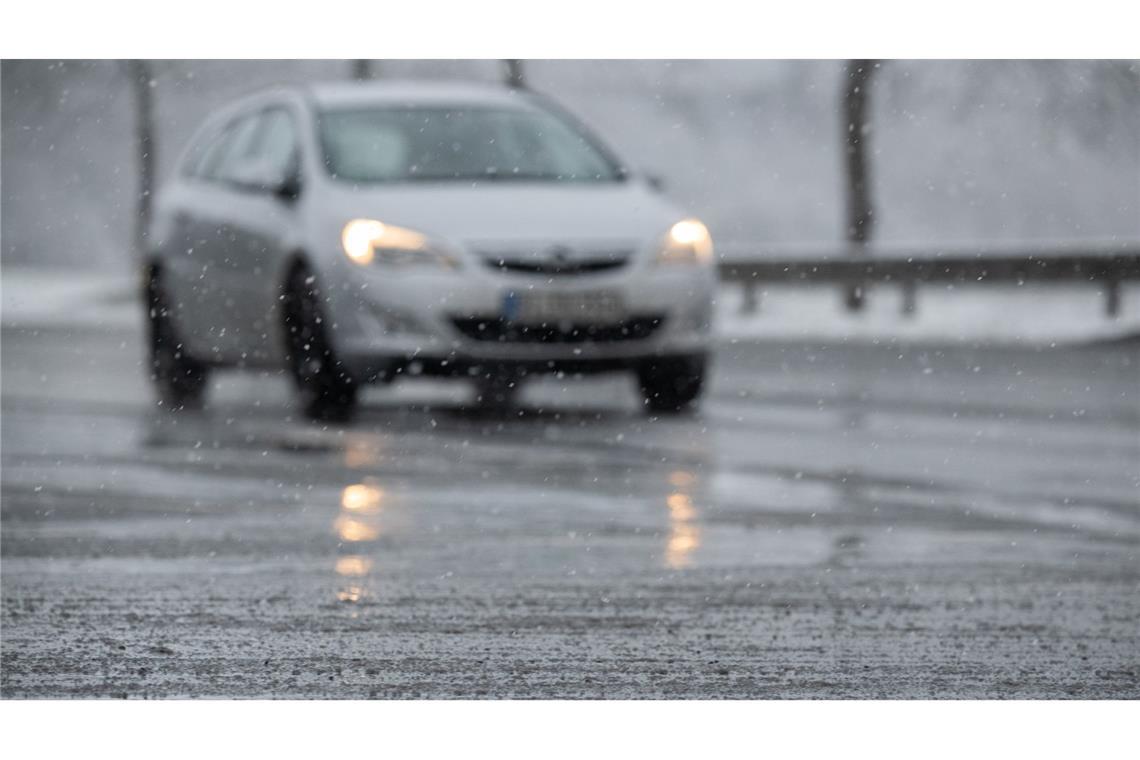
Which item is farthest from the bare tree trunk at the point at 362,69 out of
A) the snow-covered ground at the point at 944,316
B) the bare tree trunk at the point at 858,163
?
the snow-covered ground at the point at 944,316

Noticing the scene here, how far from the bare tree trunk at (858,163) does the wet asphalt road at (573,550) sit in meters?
4.16

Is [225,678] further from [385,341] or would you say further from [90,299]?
[90,299]

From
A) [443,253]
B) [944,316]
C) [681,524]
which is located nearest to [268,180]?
[443,253]

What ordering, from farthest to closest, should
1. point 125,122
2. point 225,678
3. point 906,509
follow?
point 125,122
point 906,509
point 225,678

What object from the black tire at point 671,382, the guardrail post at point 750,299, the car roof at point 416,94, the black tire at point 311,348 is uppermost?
the car roof at point 416,94

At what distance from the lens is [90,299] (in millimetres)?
23453

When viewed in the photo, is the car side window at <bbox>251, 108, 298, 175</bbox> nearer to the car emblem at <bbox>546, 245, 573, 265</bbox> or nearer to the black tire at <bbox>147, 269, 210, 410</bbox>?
the black tire at <bbox>147, 269, 210, 410</bbox>

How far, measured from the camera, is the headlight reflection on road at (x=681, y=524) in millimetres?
6500

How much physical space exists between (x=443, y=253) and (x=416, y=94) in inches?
30.9

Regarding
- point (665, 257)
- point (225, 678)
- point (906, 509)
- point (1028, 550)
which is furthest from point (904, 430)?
point (225, 678)

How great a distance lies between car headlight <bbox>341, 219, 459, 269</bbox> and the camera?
10312 mm

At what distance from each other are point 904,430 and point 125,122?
11.6 ft

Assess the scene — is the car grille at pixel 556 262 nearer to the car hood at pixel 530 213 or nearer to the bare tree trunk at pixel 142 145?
the car hood at pixel 530 213

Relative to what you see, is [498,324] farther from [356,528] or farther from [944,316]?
[944,316]
